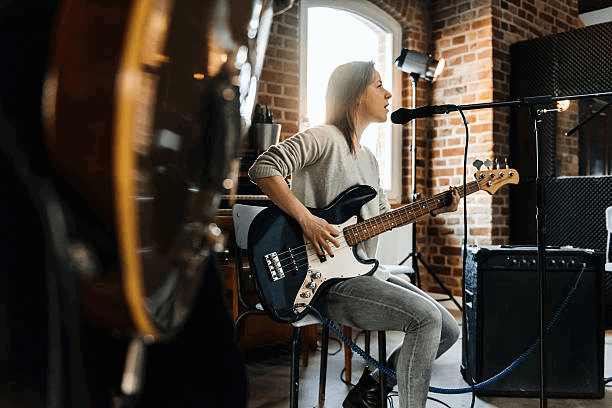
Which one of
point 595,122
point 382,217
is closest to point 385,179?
point 595,122

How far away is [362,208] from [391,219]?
108mm

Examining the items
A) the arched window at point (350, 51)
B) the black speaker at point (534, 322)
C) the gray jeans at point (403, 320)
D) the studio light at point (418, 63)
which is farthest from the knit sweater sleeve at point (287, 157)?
the studio light at point (418, 63)

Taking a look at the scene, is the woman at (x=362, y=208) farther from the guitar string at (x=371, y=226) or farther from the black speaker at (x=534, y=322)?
the black speaker at (x=534, y=322)

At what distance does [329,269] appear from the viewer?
1.62 m

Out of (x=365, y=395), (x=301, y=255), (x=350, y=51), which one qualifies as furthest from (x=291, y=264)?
(x=350, y=51)

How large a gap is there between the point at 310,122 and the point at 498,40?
5.26 ft

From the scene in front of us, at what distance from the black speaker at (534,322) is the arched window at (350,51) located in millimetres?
1776

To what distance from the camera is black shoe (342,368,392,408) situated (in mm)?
1771

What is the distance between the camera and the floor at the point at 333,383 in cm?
206

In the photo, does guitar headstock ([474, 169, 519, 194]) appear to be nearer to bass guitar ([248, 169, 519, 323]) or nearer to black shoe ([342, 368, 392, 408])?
bass guitar ([248, 169, 519, 323])

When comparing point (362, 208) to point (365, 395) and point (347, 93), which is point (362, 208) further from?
point (365, 395)

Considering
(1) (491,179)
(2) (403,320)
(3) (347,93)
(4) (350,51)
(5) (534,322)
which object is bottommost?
(5) (534,322)

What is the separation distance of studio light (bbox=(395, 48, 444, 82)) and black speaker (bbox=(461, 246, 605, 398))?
5.71ft

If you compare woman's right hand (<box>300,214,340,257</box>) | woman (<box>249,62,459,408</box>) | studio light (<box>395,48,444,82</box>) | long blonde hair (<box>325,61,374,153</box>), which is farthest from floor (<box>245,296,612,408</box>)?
studio light (<box>395,48,444,82</box>)
